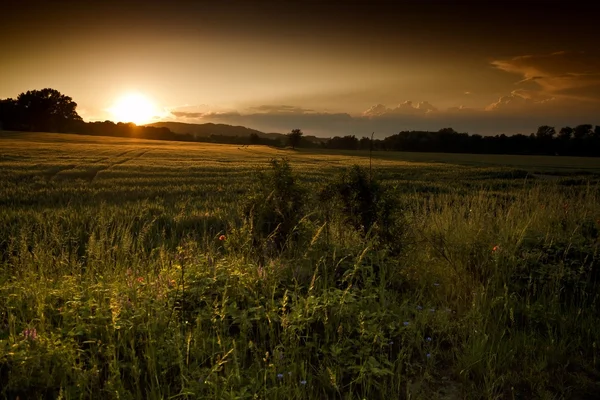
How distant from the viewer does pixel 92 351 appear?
3467mm

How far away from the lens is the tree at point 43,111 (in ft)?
332

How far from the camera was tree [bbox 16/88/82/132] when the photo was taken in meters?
101

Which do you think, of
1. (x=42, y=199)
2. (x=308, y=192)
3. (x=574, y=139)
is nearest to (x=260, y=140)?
(x=574, y=139)

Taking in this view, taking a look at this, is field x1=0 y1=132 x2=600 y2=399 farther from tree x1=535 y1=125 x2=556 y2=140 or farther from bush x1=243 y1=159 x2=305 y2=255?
tree x1=535 y1=125 x2=556 y2=140

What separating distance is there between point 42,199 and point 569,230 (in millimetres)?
17202

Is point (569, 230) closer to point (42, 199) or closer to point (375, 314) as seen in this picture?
point (375, 314)

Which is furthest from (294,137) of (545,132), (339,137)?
(545,132)

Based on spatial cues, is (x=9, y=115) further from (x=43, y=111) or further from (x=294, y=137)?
(x=294, y=137)

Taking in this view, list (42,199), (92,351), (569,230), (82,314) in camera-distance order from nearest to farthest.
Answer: (92,351)
(82,314)
(569,230)
(42,199)

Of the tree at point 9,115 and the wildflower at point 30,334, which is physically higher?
the tree at point 9,115

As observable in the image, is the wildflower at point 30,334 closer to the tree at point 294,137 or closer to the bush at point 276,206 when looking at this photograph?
the bush at point 276,206

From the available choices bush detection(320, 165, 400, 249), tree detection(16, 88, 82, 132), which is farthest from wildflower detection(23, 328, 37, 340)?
tree detection(16, 88, 82, 132)

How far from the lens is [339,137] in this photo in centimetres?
10938

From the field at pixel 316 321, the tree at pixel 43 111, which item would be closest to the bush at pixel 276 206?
the field at pixel 316 321
